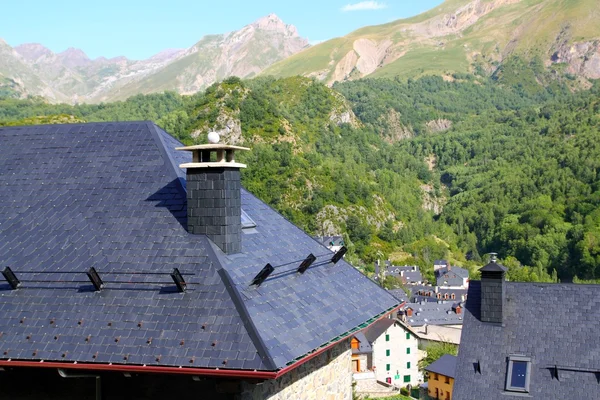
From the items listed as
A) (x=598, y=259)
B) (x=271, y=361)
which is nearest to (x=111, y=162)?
(x=271, y=361)

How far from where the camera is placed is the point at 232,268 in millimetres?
8508

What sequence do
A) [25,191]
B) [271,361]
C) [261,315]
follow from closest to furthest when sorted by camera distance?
1. [271,361]
2. [261,315]
3. [25,191]

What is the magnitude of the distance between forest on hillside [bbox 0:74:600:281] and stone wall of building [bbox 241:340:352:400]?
80.5 m

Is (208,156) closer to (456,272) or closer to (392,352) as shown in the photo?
(392,352)

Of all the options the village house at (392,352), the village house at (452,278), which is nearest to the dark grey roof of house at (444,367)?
the village house at (392,352)

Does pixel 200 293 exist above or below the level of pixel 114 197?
below

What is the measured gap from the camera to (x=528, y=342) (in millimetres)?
20312

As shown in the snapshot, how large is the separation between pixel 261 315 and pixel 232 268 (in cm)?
86

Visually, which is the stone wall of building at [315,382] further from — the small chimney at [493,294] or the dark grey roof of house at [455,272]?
the dark grey roof of house at [455,272]

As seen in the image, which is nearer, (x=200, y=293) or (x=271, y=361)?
(x=271, y=361)

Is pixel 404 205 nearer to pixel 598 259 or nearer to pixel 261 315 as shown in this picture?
pixel 598 259

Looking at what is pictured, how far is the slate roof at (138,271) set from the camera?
7.65m

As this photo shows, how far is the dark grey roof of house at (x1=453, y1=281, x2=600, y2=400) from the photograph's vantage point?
19078mm

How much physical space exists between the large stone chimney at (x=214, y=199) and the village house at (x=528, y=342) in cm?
1322
